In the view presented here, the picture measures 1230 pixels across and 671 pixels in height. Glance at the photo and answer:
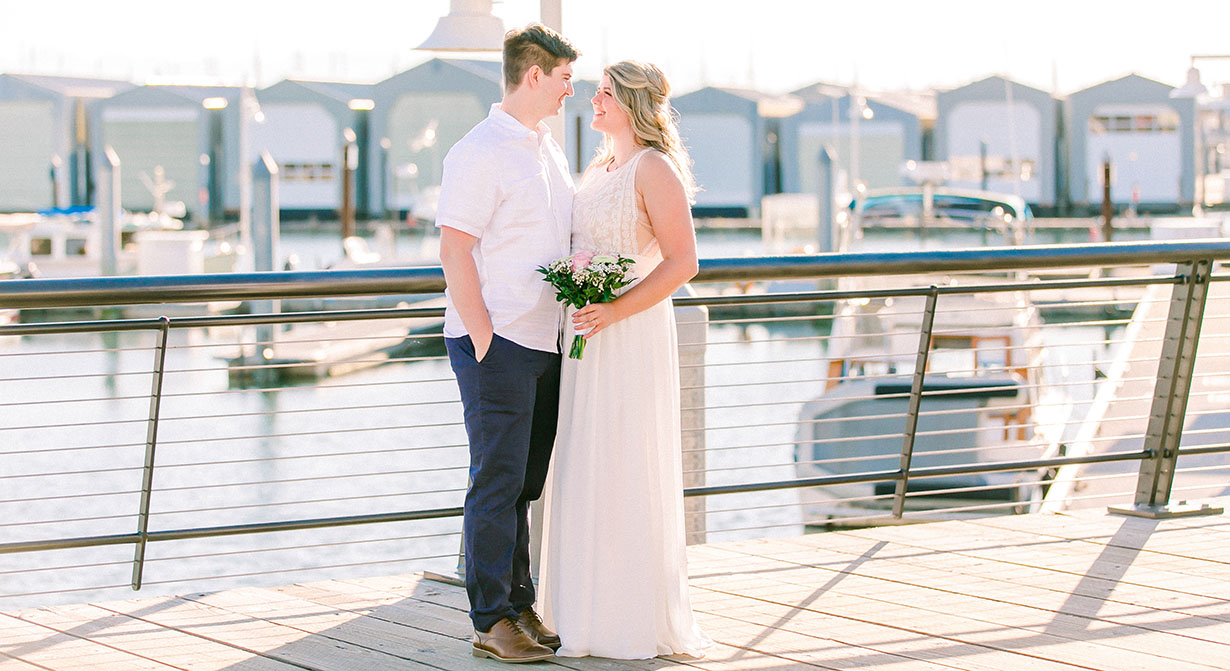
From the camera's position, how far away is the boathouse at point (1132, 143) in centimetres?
5888

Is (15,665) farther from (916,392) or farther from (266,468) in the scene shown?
(266,468)

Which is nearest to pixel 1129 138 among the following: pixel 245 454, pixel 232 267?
pixel 232 267

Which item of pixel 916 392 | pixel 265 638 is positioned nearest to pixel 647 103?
pixel 265 638

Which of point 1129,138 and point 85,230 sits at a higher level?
point 1129,138

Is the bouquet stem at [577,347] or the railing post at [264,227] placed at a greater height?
the railing post at [264,227]

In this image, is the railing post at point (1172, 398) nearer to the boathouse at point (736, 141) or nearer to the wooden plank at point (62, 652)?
the wooden plank at point (62, 652)

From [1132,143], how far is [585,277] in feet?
207

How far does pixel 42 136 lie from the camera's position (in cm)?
6519

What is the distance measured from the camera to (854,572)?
4.29m

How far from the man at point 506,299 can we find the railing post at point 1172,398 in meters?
2.66

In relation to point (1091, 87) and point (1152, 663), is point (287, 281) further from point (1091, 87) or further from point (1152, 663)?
point (1091, 87)

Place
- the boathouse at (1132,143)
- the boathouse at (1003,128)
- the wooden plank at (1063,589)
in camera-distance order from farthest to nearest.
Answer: the boathouse at (1003,128) < the boathouse at (1132,143) < the wooden plank at (1063,589)

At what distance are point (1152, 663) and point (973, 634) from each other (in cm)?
46

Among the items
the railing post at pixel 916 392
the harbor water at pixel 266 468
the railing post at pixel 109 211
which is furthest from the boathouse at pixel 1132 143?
the railing post at pixel 916 392
